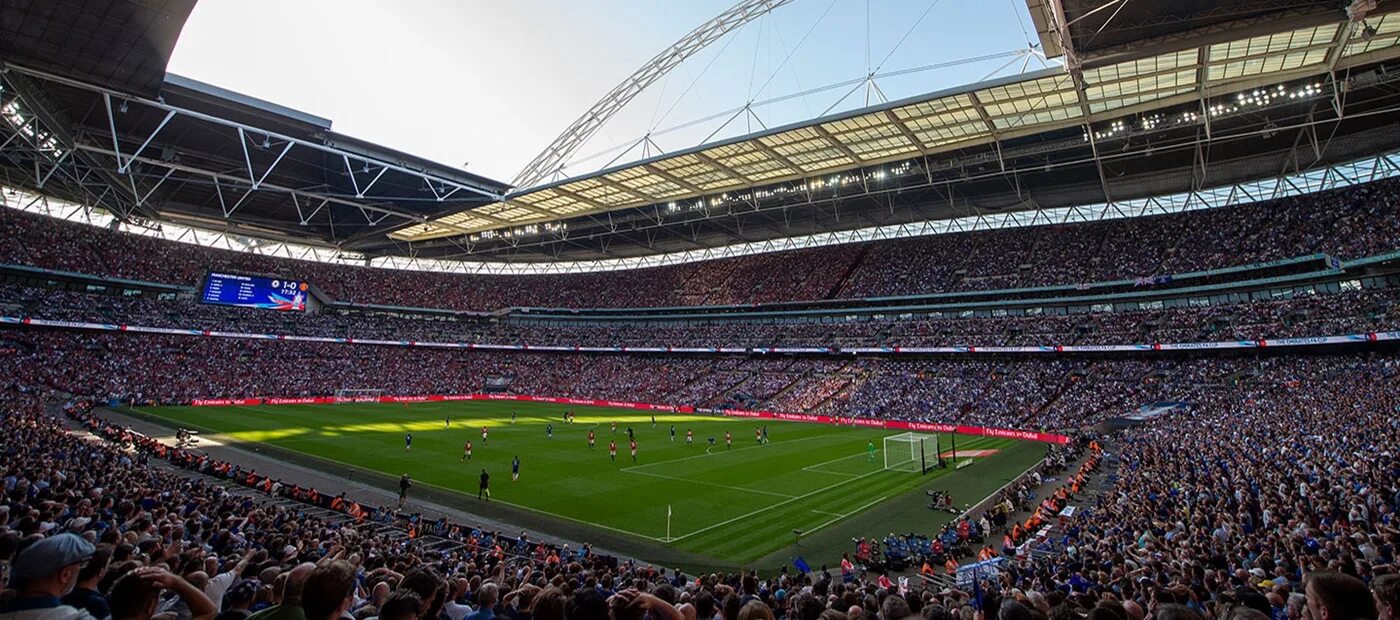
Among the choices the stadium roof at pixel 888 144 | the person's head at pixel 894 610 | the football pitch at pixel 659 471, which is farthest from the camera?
the stadium roof at pixel 888 144

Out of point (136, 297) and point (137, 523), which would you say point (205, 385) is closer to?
point (136, 297)

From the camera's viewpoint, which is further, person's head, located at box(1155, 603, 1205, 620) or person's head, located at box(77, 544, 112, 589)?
person's head, located at box(77, 544, 112, 589)

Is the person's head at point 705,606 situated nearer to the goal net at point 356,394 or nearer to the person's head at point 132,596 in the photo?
the person's head at point 132,596

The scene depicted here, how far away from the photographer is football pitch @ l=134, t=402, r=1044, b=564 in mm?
19922

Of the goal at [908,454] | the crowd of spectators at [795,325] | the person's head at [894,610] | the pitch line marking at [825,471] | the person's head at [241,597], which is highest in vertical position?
the crowd of spectators at [795,325]

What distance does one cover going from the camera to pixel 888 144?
124ft

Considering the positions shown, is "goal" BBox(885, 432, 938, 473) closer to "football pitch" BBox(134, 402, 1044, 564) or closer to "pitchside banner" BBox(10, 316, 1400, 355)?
"football pitch" BBox(134, 402, 1044, 564)

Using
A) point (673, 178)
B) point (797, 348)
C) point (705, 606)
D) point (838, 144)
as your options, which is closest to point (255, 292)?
point (673, 178)

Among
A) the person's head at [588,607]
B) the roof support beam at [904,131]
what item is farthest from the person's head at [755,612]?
the roof support beam at [904,131]

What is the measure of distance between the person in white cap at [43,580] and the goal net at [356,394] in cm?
6039

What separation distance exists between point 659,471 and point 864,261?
45.9 meters

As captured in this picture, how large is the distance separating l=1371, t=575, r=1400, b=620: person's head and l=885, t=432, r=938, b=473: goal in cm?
2687

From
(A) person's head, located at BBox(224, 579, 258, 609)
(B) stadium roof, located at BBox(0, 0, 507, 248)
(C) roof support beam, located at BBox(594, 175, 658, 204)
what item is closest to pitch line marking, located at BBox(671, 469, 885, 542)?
(A) person's head, located at BBox(224, 579, 258, 609)

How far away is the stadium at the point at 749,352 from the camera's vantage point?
9398 mm
